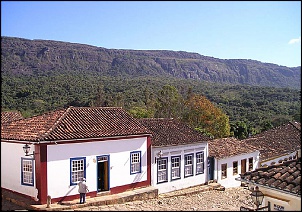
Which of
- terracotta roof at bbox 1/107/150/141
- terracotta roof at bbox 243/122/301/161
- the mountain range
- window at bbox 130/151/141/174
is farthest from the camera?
the mountain range

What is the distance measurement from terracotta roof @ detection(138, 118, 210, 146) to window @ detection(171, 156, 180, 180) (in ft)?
3.04

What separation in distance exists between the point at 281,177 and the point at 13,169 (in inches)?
428

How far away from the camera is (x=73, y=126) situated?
1522cm

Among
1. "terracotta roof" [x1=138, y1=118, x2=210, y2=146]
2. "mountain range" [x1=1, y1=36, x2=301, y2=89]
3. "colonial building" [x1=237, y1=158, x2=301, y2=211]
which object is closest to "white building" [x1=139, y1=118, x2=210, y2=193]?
"terracotta roof" [x1=138, y1=118, x2=210, y2=146]

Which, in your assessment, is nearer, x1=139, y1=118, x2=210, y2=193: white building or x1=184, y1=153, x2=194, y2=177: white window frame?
x1=139, y1=118, x2=210, y2=193: white building

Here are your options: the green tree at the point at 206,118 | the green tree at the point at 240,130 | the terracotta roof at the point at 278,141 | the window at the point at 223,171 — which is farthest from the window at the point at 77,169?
the green tree at the point at 240,130

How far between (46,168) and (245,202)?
994cm

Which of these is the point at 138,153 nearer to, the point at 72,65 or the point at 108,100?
the point at 108,100

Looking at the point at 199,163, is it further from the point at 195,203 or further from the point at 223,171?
the point at 195,203

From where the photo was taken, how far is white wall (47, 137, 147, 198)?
13.7 meters

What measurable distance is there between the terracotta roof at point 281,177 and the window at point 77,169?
7678 mm

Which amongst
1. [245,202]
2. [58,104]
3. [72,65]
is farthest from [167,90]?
[72,65]

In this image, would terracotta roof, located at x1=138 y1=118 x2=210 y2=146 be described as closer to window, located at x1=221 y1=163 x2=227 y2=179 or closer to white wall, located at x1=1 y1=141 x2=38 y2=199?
window, located at x1=221 y1=163 x2=227 y2=179

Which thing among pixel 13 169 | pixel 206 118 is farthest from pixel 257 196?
pixel 206 118
